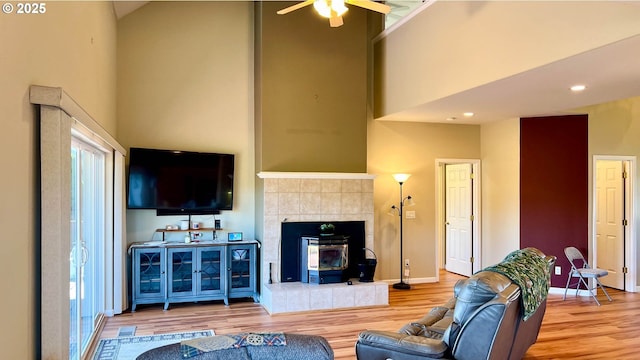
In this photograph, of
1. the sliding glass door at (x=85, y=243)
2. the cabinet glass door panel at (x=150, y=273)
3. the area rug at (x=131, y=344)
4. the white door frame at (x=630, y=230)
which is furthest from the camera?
the white door frame at (x=630, y=230)

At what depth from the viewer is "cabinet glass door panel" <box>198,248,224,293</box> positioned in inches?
232

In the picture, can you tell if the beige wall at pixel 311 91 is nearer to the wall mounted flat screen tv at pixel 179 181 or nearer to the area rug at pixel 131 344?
the wall mounted flat screen tv at pixel 179 181

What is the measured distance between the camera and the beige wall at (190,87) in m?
6.07

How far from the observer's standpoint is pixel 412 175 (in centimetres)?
735

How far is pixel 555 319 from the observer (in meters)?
5.36

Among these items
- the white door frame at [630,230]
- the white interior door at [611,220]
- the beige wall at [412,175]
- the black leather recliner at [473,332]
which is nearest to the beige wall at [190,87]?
the beige wall at [412,175]

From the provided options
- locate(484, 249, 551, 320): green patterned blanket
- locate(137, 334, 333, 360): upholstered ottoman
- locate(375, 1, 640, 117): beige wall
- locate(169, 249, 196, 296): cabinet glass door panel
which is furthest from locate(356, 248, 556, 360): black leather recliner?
locate(169, 249, 196, 296): cabinet glass door panel

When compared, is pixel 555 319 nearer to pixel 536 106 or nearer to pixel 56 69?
pixel 536 106

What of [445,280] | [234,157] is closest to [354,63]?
[234,157]

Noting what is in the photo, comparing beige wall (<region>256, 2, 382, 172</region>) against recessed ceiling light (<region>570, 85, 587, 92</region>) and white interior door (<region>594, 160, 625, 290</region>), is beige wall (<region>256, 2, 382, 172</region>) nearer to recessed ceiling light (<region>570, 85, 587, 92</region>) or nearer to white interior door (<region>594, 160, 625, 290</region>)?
recessed ceiling light (<region>570, 85, 587, 92</region>)

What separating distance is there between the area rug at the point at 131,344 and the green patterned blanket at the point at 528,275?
10.5ft

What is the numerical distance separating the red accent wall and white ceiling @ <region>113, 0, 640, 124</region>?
1.10ft

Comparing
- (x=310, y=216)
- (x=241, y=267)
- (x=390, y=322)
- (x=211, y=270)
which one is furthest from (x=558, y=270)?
(x=211, y=270)

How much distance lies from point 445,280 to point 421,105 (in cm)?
344
